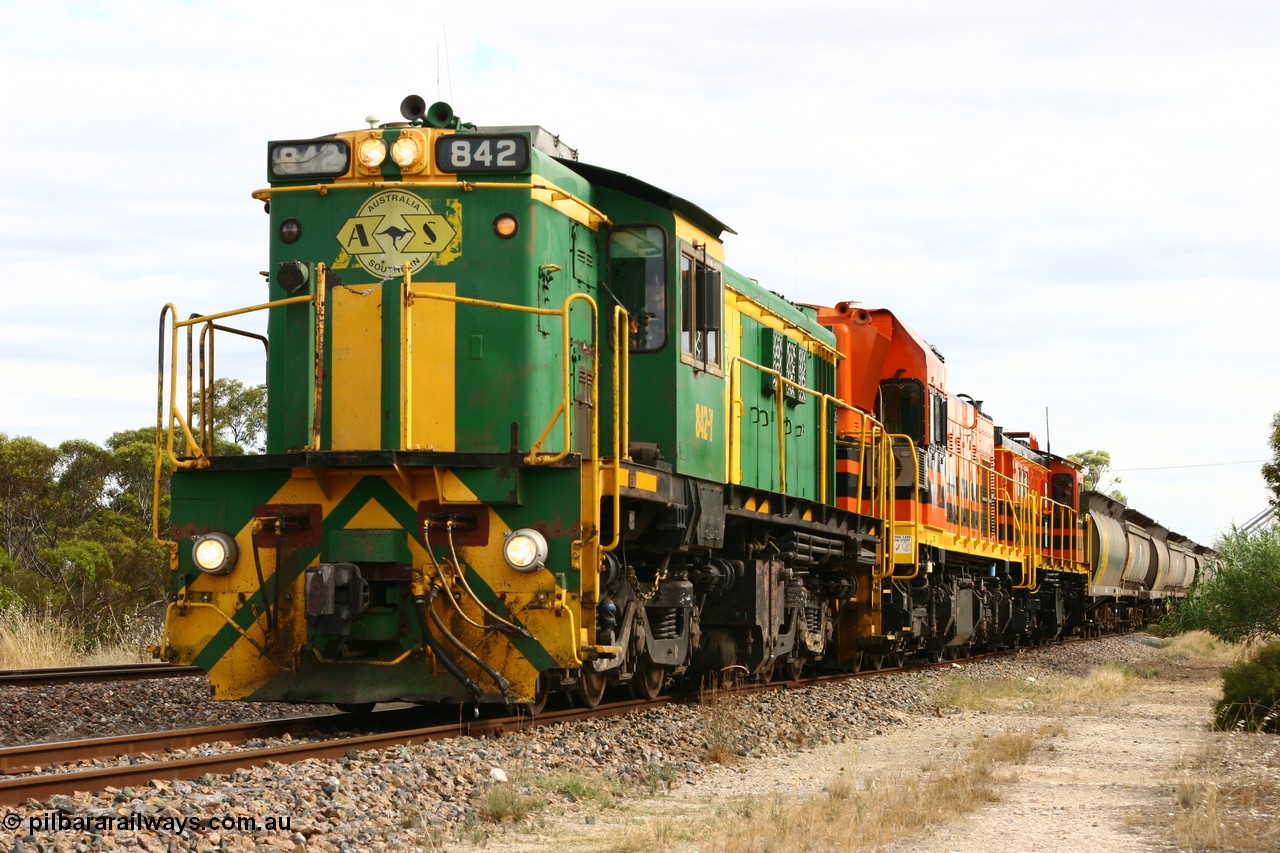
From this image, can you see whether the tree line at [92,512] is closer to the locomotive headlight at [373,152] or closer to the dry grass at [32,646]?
the dry grass at [32,646]

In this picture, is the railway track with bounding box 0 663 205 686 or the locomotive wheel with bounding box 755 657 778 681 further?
the locomotive wheel with bounding box 755 657 778 681

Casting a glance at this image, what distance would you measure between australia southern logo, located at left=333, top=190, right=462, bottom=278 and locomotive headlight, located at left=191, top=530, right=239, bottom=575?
6.65ft

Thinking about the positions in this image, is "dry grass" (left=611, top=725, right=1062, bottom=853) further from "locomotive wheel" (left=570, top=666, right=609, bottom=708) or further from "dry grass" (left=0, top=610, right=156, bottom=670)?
"dry grass" (left=0, top=610, right=156, bottom=670)

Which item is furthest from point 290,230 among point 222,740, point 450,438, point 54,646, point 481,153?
point 54,646

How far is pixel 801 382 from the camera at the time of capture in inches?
594

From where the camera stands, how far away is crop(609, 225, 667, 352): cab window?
10.7m

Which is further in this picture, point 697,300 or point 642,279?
point 697,300

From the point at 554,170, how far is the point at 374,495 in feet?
8.65

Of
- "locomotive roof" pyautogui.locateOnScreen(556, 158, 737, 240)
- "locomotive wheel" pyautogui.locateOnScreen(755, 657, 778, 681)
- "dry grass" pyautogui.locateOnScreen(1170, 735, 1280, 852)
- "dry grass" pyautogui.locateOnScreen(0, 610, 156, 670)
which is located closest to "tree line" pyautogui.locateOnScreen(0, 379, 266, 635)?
"dry grass" pyautogui.locateOnScreen(0, 610, 156, 670)

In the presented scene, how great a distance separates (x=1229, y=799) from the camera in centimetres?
744

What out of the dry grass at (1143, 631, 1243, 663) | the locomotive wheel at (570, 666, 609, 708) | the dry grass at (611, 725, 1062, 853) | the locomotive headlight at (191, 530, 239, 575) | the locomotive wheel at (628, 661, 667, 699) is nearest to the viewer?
the dry grass at (611, 725, 1062, 853)

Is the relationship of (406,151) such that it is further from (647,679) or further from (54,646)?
(54,646)

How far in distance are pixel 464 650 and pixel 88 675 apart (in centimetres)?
576

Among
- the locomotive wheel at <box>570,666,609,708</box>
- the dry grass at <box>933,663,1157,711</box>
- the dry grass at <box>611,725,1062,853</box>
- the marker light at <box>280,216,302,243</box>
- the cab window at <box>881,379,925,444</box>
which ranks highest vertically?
the marker light at <box>280,216,302,243</box>
